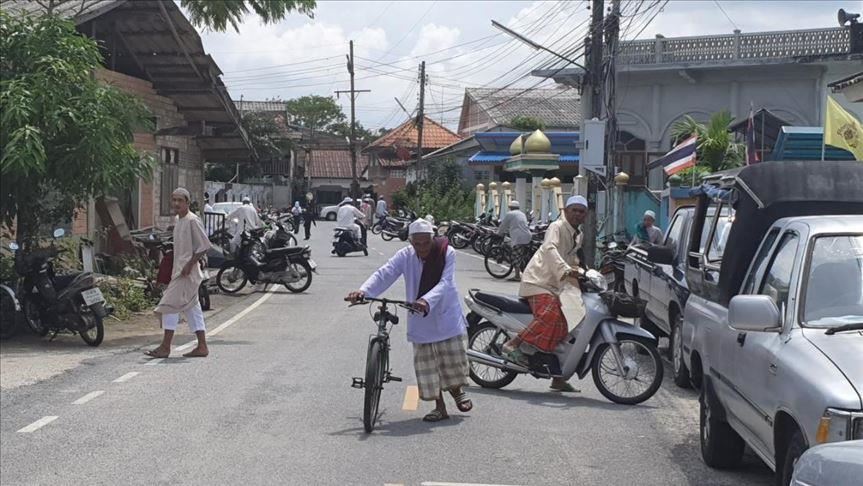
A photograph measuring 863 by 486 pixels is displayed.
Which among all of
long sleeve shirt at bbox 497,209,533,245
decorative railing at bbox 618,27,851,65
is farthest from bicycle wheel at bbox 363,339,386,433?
decorative railing at bbox 618,27,851,65

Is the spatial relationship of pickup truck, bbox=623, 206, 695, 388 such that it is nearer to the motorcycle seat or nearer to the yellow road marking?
the motorcycle seat

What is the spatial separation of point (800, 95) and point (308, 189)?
54.9 m

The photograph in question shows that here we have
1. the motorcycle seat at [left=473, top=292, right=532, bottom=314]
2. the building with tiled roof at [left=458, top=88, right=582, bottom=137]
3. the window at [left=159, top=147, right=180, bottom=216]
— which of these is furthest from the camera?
the building with tiled roof at [left=458, top=88, right=582, bottom=137]

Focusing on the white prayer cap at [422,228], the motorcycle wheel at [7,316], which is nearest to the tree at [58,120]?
the motorcycle wheel at [7,316]

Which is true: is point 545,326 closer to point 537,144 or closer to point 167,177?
point 167,177

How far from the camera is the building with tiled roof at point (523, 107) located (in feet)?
190

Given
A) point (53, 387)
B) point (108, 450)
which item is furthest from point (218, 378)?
point (108, 450)

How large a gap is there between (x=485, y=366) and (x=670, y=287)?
2787mm

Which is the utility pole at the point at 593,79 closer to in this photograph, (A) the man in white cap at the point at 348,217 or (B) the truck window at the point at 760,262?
(A) the man in white cap at the point at 348,217

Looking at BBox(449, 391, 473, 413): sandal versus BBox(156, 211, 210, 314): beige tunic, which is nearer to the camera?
BBox(449, 391, 473, 413): sandal

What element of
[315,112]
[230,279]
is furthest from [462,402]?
[315,112]

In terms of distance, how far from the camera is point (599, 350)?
9617mm

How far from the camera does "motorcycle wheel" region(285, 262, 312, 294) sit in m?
20.0

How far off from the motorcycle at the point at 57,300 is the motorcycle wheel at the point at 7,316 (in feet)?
0.54
